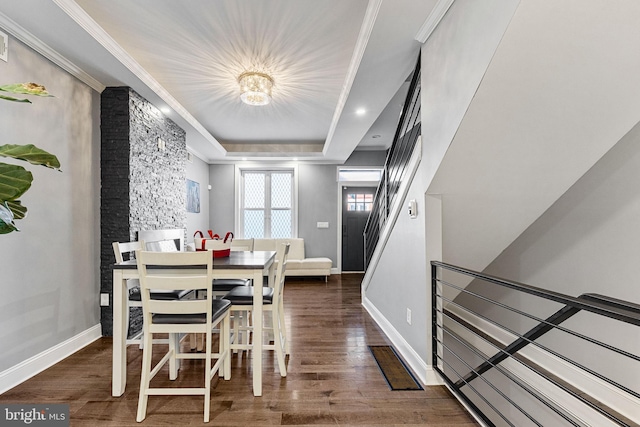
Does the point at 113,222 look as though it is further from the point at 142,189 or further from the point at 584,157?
the point at 584,157

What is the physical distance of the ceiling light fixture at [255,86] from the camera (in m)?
3.53

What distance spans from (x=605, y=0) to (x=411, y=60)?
1.68 m

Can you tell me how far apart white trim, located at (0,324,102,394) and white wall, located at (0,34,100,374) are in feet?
0.11

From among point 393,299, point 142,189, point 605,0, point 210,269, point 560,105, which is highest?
point 605,0

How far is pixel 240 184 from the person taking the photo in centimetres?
726

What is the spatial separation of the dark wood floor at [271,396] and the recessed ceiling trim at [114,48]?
2601 mm

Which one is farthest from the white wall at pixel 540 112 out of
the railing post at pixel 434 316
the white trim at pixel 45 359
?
the white trim at pixel 45 359

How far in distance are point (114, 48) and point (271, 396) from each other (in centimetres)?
302

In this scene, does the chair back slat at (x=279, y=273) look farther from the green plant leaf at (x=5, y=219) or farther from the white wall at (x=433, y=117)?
the green plant leaf at (x=5, y=219)

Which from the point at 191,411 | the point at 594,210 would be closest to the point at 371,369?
the point at 191,411

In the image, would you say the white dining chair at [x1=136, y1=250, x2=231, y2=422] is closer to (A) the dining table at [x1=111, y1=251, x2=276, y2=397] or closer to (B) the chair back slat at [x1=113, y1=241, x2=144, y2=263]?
(A) the dining table at [x1=111, y1=251, x2=276, y2=397]

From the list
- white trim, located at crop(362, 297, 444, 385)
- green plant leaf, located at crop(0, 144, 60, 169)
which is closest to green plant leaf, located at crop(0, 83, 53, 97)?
green plant leaf, located at crop(0, 144, 60, 169)

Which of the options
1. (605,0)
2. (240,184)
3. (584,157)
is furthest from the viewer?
(240,184)

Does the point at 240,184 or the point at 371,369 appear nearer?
the point at 371,369
